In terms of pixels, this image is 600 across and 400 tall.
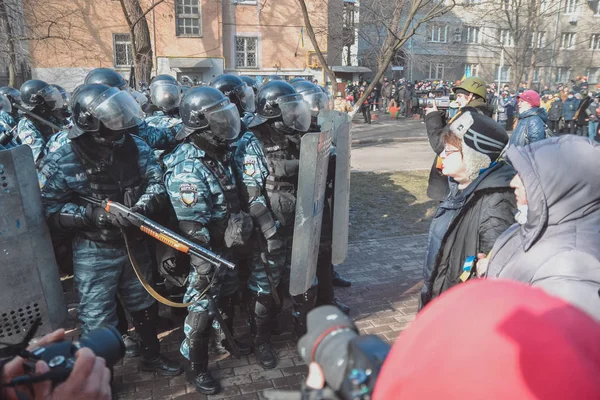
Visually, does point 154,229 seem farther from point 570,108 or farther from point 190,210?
point 570,108

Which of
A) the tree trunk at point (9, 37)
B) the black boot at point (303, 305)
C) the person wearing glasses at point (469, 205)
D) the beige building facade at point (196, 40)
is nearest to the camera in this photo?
the person wearing glasses at point (469, 205)

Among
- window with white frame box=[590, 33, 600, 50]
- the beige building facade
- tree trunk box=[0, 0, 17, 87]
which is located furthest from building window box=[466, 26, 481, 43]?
tree trunk box=[0, 0, 17, 87]

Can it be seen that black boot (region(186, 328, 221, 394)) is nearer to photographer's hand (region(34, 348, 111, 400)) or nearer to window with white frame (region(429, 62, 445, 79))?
photographer's hand (region(34, 348, 111, 400))

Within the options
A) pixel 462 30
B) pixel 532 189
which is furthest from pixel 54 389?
pixel 462 30

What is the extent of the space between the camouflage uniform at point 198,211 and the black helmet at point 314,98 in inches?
62.6

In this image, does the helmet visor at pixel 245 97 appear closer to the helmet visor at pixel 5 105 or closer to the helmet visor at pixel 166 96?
the helmet visor at pixel 166 96

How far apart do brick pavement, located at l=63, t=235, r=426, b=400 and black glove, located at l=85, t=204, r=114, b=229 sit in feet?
3.97

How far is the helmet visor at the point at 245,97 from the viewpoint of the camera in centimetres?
541

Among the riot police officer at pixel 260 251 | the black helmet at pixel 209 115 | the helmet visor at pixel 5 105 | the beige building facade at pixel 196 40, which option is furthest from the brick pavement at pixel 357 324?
the beige building facade at pixel 196 40

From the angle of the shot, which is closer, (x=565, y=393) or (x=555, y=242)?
(x=565, y=393)

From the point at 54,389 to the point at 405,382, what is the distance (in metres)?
0.89

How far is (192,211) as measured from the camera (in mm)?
3240

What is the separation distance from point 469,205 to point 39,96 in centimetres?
502

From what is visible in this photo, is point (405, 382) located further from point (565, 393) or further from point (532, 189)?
point (532, 189)
